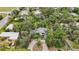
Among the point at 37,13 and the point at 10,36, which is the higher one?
the point at 37,13

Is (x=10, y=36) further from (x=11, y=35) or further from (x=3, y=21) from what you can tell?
(x=3, y=21)

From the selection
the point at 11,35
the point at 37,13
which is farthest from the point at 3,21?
the point at 37,13

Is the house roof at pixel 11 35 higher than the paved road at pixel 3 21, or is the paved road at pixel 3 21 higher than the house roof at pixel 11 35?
the paved road at pixel 3 21

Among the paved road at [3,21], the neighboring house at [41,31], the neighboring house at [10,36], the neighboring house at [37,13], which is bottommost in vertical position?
the neighboring house at [10,36]

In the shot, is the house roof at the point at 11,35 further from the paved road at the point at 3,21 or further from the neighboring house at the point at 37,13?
the neighboring house at the point at 37,13

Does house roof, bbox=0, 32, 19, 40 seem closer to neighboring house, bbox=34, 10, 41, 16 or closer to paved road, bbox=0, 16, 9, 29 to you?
paved road, bbox=0, 16, 9, 29

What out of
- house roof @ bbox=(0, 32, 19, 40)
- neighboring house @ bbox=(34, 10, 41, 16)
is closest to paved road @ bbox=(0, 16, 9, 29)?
house roof @ bbox=(0, 32, 19, 40)

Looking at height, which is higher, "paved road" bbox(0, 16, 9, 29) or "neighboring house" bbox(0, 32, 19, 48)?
Answer: "paved road" bbox(0, 16, 9, 29)

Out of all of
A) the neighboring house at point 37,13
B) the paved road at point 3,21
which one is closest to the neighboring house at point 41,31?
the neighboring house at point 37,13

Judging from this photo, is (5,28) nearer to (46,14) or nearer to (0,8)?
(0,8)
